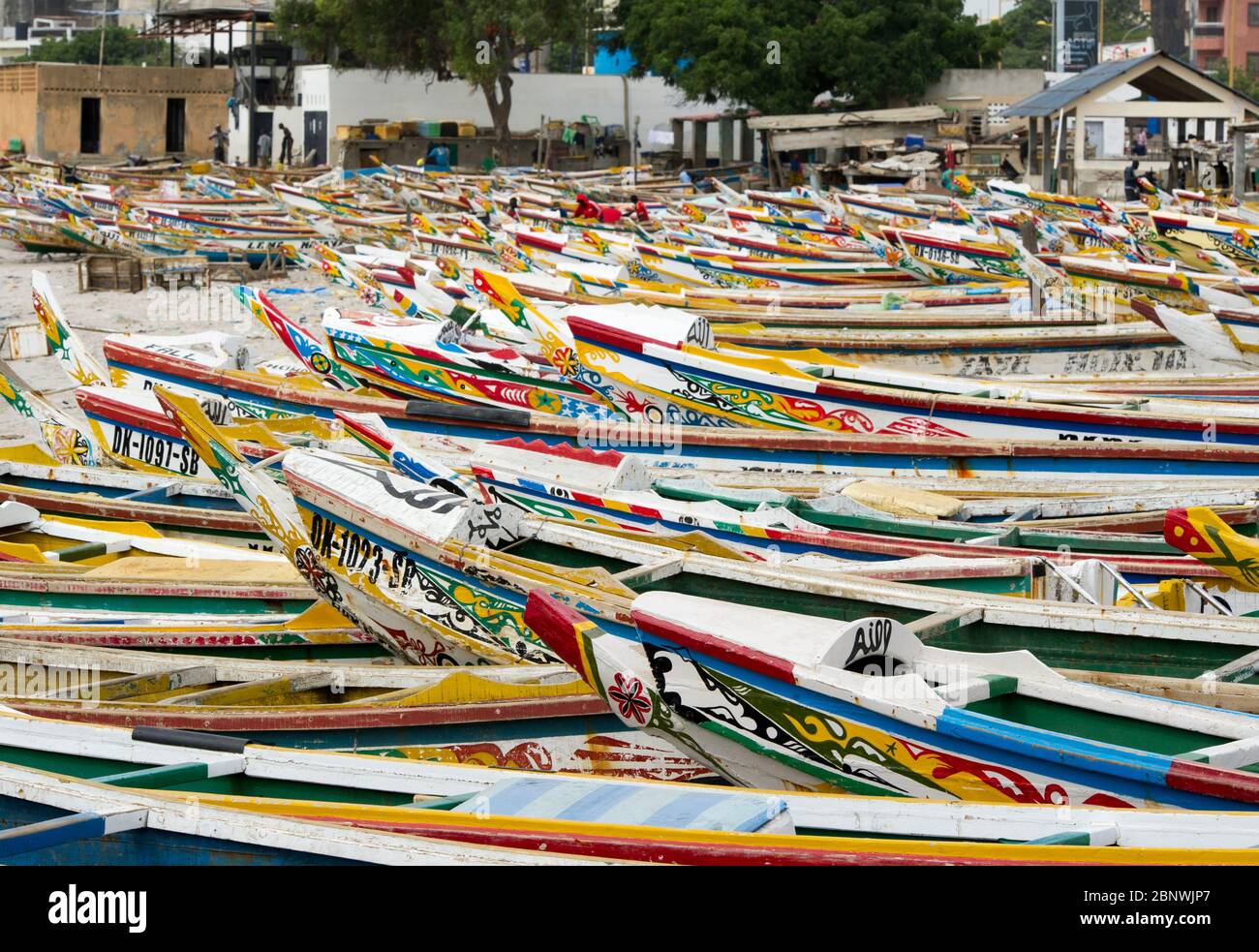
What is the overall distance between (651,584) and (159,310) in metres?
15.2

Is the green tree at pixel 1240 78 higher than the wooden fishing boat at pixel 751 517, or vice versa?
the green tree at pixel 1240 78

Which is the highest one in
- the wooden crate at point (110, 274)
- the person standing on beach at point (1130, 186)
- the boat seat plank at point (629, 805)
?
the person standing on beach at point (1130, 186)

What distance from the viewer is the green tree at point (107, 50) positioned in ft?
224

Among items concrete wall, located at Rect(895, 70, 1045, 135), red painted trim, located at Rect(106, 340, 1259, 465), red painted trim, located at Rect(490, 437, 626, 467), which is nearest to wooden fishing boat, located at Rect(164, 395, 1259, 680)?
red painted trim, located at Rect(490, 437, 626, 467)

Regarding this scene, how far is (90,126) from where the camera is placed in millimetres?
47625

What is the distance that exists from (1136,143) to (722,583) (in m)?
31.5

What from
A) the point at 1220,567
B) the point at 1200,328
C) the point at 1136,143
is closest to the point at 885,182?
the point at 1136,143

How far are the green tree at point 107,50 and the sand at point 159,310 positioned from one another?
46576 mm

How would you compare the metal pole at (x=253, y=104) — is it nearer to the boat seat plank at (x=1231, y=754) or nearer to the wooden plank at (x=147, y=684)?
the wooden plank at (x=147, y=684)

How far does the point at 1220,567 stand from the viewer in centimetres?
614

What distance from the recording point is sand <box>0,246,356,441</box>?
56.2 feet

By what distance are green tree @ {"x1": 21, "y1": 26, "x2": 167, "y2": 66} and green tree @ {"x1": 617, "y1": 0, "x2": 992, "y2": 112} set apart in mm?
33319

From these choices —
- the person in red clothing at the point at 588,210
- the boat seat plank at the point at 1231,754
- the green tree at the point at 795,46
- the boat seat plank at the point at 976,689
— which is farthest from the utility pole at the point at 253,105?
the boat seat plank at the point at 1231,754

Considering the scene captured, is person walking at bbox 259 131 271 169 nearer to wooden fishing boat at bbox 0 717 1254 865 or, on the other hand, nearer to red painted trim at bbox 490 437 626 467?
red painted trim at bbox 490 437 626 467
